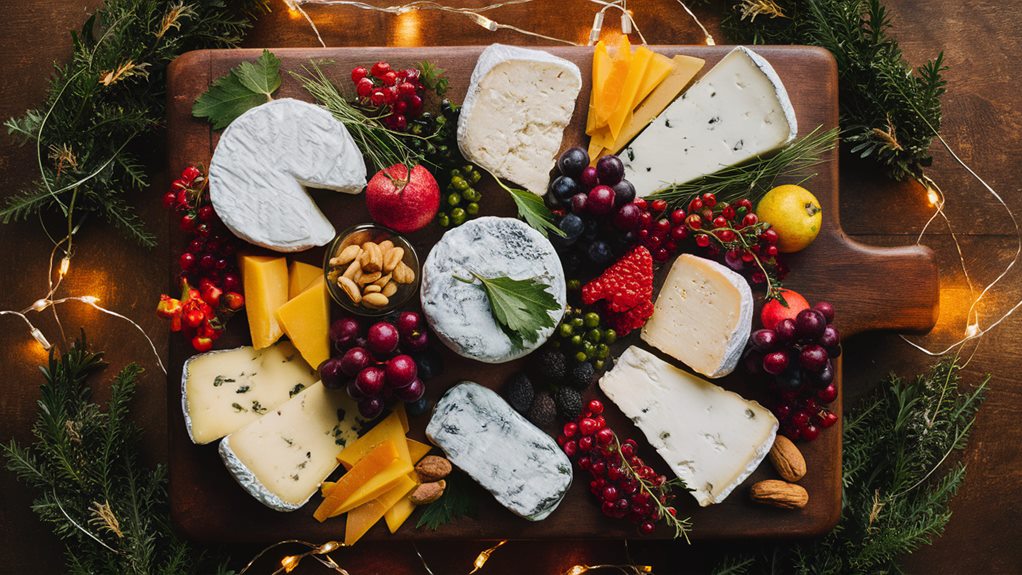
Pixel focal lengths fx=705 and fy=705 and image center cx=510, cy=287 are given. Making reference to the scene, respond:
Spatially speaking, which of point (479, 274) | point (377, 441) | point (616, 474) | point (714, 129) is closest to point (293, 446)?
point (377, 441)

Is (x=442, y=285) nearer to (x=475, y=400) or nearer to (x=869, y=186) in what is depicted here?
(x=475, y=400)

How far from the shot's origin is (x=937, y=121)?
6.83 ft

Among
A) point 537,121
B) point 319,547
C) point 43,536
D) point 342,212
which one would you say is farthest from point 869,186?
point 43,536

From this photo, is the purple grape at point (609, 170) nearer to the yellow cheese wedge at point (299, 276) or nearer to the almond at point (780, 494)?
the yellow cheese wedge at point (299, 276)

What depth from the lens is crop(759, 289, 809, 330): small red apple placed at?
77.7 inches

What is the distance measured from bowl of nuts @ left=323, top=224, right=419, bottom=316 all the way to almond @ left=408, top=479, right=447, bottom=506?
0.51 meters

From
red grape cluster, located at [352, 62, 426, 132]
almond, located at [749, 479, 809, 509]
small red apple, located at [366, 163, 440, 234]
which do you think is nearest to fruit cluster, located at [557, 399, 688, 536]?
almond, located at [749, 479, 809, 509]

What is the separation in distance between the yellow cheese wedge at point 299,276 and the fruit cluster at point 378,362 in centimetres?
14

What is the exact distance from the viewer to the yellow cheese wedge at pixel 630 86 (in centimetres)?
198

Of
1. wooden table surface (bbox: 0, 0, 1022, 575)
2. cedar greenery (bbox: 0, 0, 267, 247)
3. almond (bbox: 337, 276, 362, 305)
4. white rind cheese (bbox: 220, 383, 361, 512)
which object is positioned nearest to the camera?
almond (bbox: 337, 276, 362, 305)

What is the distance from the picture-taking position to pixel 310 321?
6.33 feet

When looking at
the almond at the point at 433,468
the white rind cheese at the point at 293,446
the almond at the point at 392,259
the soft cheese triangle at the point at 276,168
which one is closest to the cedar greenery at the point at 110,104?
the soft cheese triangle at the point at 276,168

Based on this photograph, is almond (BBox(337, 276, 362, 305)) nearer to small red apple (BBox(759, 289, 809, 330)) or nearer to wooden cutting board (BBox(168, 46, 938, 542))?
wooden cutting board (BBox(168, 46, 938, 542))

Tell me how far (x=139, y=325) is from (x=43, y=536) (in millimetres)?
719
